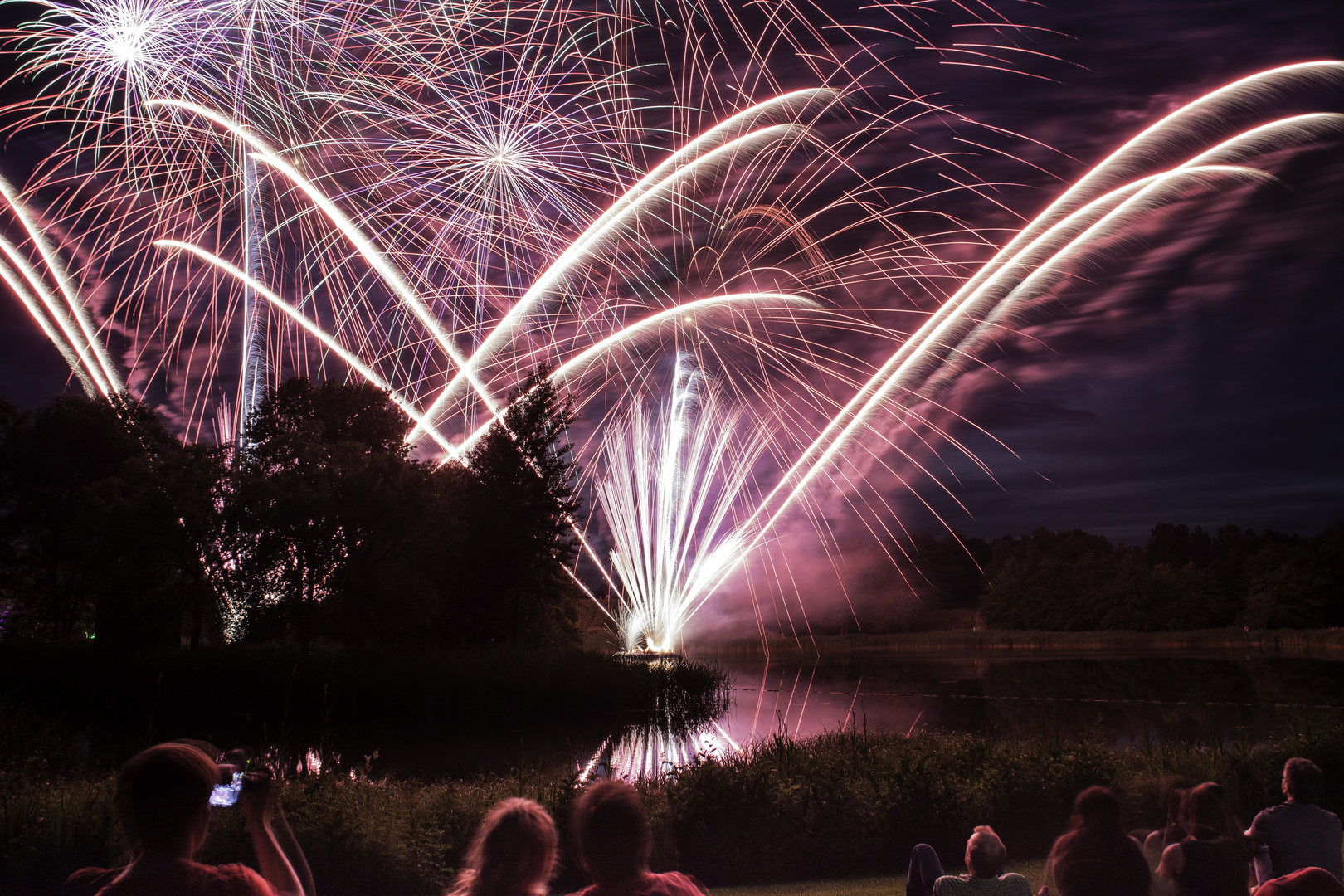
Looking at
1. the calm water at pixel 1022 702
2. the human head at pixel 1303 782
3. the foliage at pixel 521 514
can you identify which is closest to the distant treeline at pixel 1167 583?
the calm water at pixel 1022 702

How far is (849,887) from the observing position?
8406 millimetres

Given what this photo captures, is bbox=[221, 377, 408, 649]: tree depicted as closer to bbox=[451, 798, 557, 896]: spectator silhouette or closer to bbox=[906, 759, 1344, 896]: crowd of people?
bbox=[906, 759, 1344, 896]: crowd of people

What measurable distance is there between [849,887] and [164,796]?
7.18 meters

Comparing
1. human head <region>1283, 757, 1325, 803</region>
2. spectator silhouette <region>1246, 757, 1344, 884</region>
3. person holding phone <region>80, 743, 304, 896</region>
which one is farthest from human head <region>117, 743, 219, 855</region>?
human head <region>1283, 757, 1325, 803</region>

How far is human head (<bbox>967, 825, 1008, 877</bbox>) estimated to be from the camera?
4578 mm

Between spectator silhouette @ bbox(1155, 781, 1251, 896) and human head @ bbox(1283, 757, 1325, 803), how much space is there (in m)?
0.76

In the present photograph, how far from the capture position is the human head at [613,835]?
3.00m

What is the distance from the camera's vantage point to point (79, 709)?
2520 centimetres

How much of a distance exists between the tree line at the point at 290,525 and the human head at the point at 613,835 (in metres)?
27.9

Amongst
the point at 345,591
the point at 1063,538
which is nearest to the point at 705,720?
the point at 345,591

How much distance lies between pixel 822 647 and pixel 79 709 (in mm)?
64535

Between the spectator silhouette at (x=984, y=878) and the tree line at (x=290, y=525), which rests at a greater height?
the tree line at (x=290, y=525)

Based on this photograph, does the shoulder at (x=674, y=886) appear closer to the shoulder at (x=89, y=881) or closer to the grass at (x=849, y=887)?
the shoulder at (x=89, y=881)

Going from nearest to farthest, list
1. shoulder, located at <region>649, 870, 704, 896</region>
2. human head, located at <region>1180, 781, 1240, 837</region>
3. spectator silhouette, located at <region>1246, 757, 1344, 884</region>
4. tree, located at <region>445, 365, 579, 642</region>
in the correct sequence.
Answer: shoulder, located at <region>649, 870, 704, 896</region>
human head, located at <region>1180, 781, 1240, 837</region>
spectator silhouette, located at <region>1246, 757, 1344, 884</region>
tree, located at <region>445, 365, 579, 642</region>
